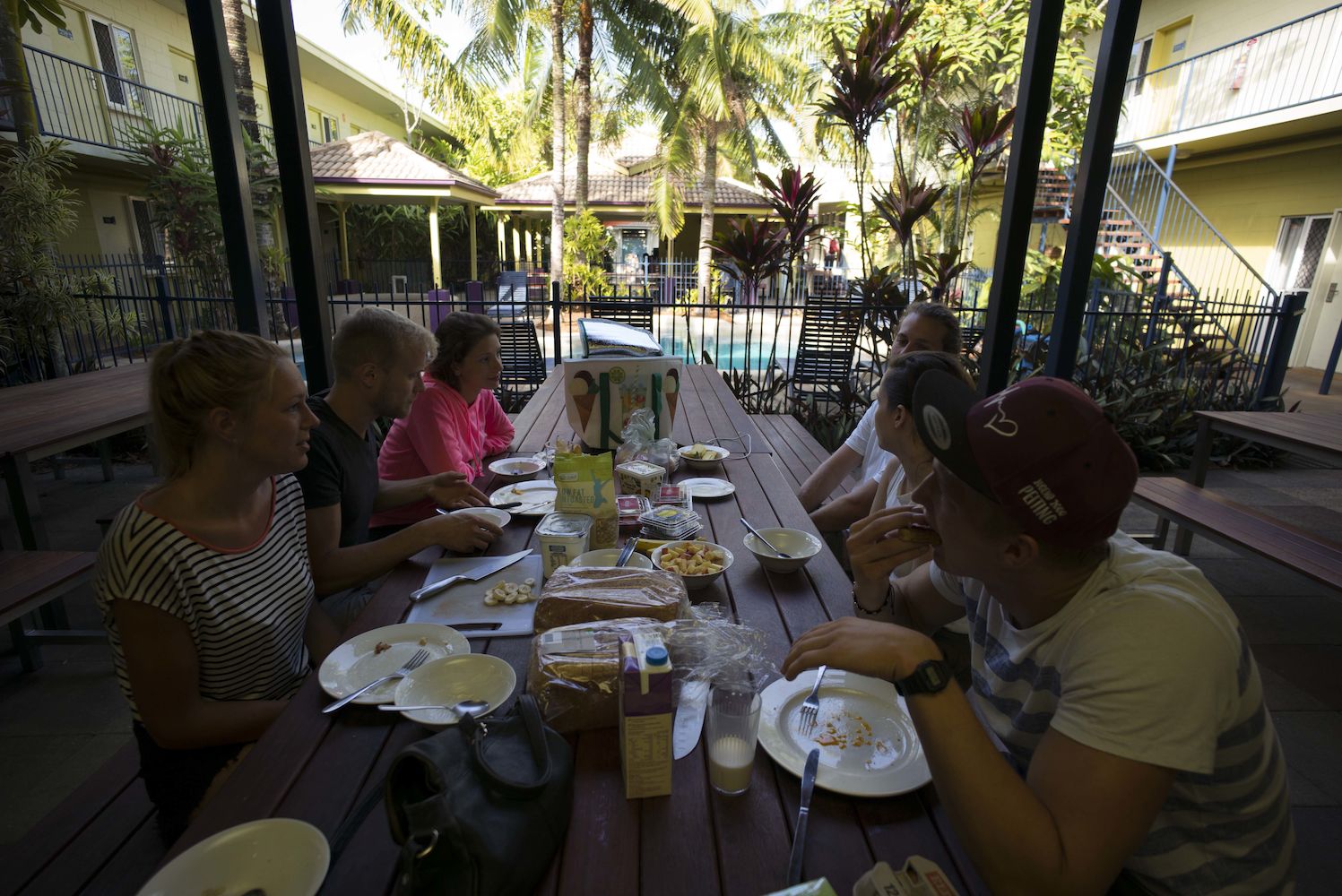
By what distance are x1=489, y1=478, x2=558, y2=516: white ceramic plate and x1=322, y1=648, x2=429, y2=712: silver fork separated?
86 centimetres

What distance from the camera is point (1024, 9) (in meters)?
8.95

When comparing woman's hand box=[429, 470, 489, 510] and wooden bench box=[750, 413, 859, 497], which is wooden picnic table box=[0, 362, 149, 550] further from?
wooden bench box=[750, 413, 859, 497]

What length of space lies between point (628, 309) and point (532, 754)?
6.32m

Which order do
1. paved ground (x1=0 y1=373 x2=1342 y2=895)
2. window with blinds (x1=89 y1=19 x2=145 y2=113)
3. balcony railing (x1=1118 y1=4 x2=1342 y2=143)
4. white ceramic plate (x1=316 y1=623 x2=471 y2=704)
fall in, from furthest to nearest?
window with blinds (x1=89 y1=19 x2=145 y2=113) → balcony railing (x1=1118 y1=4 x2=1342 y2=143) → paved ground (x1=0 y1=373 x2=1342 y2=895) → white ceramic plate (x1=316 y1=623 x2=471 y2=704)

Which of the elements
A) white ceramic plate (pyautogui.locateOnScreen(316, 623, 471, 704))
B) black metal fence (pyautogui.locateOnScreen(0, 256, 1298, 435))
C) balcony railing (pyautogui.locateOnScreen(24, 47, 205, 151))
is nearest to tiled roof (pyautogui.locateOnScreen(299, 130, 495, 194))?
balcony railing (pyautogui.locateOnScreen(24, 47, 205, 151))

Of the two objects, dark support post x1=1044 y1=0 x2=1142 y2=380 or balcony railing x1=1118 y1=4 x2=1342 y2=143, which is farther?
balcony railing x1=1118 y1=4 x2=1342 y2=143

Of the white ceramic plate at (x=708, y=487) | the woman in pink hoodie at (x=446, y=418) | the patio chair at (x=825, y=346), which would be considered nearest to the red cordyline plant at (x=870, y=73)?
the patio chair at (x=825, y=346)

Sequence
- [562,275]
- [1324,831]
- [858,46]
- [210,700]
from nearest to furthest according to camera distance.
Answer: [210,700], [1324,831], [858,46], [562,275]

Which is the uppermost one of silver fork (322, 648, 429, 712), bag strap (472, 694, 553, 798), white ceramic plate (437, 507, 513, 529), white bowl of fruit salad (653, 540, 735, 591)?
bag strap (472, 694, 553, 798)

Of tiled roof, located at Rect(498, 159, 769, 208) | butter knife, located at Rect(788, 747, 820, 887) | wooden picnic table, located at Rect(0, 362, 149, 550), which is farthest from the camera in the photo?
tiled roof, located at Rect(498, 159, 769, 208)

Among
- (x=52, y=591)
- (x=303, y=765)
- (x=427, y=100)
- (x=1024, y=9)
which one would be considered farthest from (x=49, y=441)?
(x=427, y=100)

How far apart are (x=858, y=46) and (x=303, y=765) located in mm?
5453

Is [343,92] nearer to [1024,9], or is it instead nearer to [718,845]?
[1024,9]

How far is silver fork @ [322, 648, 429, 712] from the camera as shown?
3.99ft
